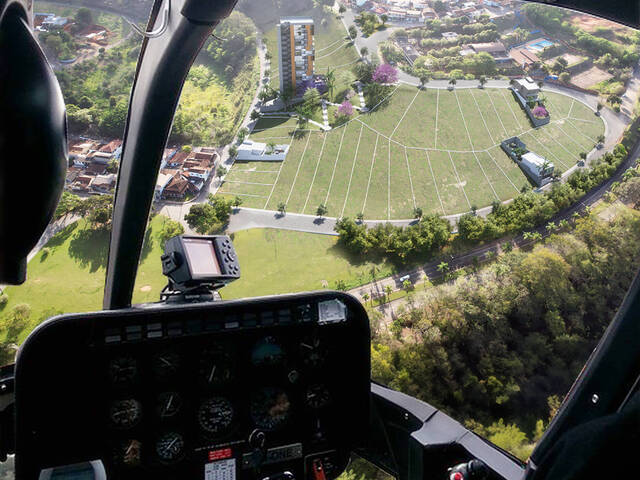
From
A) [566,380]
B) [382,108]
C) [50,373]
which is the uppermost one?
[50,373]

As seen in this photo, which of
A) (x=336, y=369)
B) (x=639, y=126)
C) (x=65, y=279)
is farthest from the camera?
(x=639, y=126)

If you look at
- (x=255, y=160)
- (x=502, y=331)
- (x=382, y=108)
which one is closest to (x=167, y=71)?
(x=502, y=331)

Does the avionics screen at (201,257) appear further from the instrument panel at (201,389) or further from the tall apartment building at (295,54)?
the tall apartment building at (295,54)

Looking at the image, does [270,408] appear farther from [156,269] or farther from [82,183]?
[82,183]

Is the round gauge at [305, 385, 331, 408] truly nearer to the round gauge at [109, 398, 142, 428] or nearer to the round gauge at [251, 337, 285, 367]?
the round gauge at [251, 337, 285, 367]

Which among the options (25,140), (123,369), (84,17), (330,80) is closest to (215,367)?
(123,369)

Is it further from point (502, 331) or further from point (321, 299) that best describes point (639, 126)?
point (321, 299)
